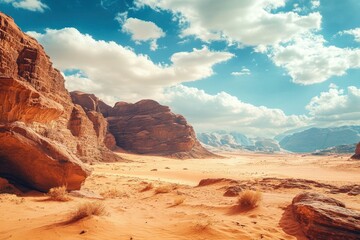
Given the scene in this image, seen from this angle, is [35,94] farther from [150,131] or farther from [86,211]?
[150,131]

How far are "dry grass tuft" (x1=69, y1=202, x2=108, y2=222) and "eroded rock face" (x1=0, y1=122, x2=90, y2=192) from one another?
16.5ft

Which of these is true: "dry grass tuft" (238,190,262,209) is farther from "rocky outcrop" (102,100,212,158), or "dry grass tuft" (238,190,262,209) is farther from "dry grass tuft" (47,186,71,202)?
"rocky outcrop" (102,100,212,158)

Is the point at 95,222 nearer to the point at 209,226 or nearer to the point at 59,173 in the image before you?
the point at 209,226

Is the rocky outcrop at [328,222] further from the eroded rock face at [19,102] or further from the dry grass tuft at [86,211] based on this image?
the eroded rock face at [19,102]

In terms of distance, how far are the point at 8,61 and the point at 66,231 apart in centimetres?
2214

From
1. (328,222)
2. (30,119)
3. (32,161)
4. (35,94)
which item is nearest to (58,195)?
(32,161)

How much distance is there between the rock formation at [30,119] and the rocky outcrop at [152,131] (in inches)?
1494

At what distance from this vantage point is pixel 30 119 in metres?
19.0

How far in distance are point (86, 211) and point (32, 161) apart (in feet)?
19.0

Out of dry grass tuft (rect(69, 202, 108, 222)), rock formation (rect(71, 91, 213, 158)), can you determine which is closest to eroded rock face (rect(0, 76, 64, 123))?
dry grass tuft (rect(69, 202, 108, 222))

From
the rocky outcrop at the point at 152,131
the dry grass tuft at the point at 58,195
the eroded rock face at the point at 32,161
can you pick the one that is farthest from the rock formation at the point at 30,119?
the rocky outcrop at the point at 152,131

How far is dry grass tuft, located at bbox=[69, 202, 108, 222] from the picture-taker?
672 cm

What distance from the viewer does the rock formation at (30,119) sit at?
11086 millimetres

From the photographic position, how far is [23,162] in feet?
36.5
